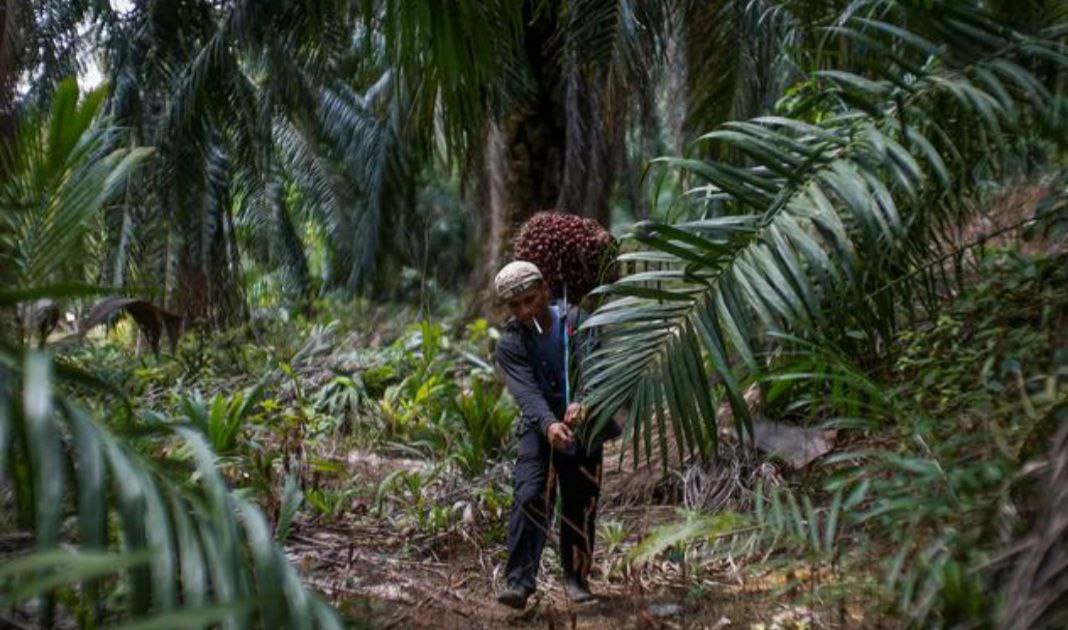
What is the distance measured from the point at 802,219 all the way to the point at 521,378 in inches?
65.0

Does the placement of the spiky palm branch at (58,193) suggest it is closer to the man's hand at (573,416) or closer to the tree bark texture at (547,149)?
the man's hand at (573,416)

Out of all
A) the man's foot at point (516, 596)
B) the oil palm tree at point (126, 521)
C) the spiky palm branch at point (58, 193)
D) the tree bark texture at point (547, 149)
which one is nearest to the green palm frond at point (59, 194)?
the spiky palm branch at point (58, 193)

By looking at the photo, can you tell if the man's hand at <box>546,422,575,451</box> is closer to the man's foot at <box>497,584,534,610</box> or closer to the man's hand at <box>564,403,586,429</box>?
the man's hand at <box>564,403,586,429</box>

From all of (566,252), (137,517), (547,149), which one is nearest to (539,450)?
(566,252)

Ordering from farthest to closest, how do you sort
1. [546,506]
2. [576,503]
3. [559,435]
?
[576,503], [546,506], [559,435]

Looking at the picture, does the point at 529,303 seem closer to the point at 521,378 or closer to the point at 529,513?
the point at 521,378

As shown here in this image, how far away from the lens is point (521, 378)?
15.9 ft

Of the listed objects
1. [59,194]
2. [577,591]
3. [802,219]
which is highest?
[59,194]

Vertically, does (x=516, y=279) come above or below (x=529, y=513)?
above

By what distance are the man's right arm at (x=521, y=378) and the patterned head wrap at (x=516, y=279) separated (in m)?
0.22

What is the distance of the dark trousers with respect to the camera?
4.81 metres

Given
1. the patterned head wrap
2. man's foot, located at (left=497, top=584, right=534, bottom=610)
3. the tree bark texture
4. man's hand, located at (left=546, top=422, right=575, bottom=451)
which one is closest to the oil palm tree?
man's hand, located at (left=546, top=422, right=575, bottom=451)

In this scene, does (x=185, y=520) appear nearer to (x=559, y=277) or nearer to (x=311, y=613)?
(x=311, y=613)

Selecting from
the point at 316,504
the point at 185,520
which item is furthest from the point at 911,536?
the point at 316,504
